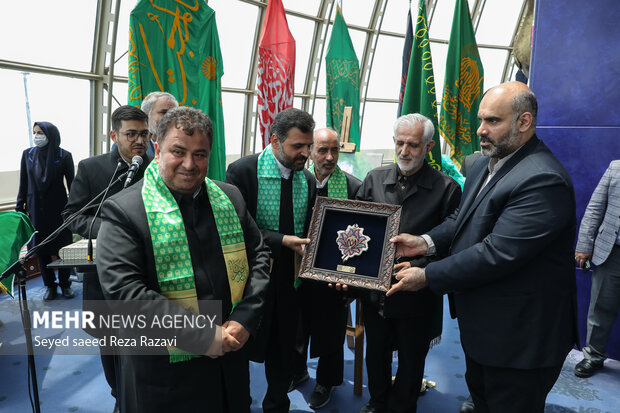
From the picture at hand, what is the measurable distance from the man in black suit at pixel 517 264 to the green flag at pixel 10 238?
2.87m

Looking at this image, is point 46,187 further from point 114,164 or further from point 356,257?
point 356,257

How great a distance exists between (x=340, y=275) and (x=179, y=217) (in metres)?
0.93

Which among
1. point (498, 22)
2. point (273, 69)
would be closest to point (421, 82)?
point (273, 69)

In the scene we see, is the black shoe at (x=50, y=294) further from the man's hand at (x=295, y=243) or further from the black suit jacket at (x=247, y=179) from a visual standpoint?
the man's hand at (x=295, y=243)

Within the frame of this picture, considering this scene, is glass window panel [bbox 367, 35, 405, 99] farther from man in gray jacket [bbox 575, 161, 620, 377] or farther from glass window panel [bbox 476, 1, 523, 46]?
man in gray jacket [bbox 575, 161, 620, 377]

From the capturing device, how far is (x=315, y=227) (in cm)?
221

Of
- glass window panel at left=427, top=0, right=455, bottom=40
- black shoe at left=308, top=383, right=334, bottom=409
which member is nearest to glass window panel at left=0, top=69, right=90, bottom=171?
black shoe at left=308, top=383, right=334, bottom=409

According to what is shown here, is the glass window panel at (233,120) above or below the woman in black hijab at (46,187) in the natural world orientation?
above

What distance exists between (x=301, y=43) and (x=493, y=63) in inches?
243

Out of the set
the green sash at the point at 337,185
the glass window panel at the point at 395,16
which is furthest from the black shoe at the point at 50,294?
the glass window panel at the point at 395,16

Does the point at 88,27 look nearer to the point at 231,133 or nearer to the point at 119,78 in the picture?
the point at 119,78

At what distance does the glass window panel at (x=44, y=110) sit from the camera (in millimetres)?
4879

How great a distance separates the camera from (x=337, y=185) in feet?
9.36

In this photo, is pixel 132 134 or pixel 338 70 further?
pixel 338 70
